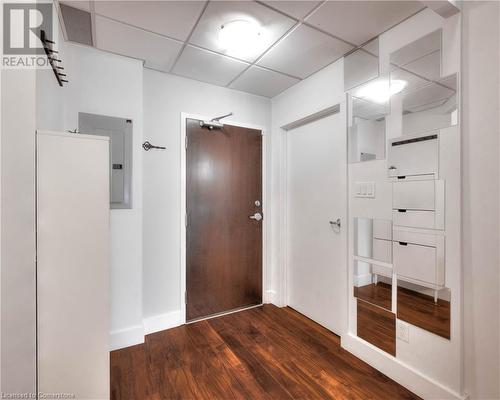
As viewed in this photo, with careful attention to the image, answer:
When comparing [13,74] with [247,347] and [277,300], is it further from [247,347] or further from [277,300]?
[277,300]

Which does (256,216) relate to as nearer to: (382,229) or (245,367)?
(382,229)

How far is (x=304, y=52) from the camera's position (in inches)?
81.2

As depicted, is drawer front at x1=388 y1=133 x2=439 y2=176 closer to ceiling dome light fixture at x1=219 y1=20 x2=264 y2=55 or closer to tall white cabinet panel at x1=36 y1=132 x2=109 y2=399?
ceiling dome light fixture at x1=219 y1=20 x2=264 y2=55

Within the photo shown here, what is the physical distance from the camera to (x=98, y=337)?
4.29ft

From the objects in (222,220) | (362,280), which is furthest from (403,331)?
(222,220)

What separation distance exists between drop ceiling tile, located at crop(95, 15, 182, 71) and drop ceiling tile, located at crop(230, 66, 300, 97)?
0.70 m

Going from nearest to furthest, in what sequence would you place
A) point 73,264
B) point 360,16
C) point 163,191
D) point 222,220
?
point 73,264 < point 360,16 < point 163,191 < point 222,220

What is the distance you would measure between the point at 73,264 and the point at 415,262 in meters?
2.04

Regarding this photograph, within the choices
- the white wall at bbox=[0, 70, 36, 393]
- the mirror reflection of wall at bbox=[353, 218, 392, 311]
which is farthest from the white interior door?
the white wall at bbox=[0, 70, 36, 393]

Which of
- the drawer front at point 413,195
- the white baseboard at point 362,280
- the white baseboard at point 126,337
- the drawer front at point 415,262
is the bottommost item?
the white baseboard at point 126,337

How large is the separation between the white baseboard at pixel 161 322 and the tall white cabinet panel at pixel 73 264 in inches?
40.3

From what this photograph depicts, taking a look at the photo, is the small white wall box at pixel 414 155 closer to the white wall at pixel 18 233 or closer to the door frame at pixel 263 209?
the door frame at pixel 263 209

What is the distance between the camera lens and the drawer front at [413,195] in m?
1.57

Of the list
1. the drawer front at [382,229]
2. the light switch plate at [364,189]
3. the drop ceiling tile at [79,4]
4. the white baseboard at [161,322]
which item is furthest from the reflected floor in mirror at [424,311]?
the drop ceiling tile at [79,4]
